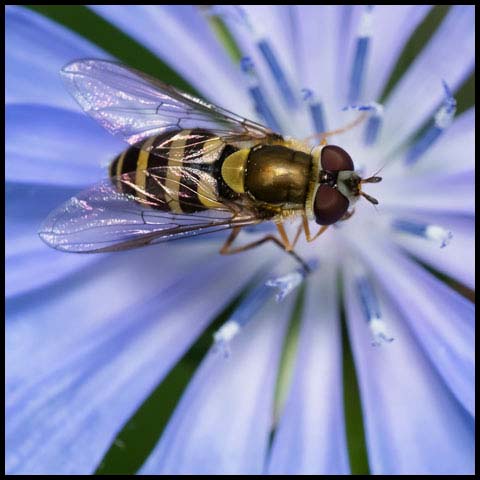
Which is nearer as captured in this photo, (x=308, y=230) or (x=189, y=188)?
(x=189, y=188)

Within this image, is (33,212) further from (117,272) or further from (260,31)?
(260,31)

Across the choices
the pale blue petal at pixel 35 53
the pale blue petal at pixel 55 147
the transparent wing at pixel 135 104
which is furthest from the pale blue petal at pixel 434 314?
the pale blue petal at pixel 35 53

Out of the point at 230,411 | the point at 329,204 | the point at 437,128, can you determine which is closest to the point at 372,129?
the point at 437,128

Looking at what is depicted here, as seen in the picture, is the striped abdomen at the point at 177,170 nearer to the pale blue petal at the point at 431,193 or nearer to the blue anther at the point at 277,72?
the blue anther at the point at 277,72

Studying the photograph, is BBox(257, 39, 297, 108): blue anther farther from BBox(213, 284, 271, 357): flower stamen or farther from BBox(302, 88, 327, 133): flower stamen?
BBox(213, 284, 271, 357): flower stamen

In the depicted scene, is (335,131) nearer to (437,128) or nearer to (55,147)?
(437,128)

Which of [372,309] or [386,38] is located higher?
[386,38]

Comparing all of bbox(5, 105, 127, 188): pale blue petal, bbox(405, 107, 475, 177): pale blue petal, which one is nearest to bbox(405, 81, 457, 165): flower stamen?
bbox(405, 107, 475, 177): pale blue petal
